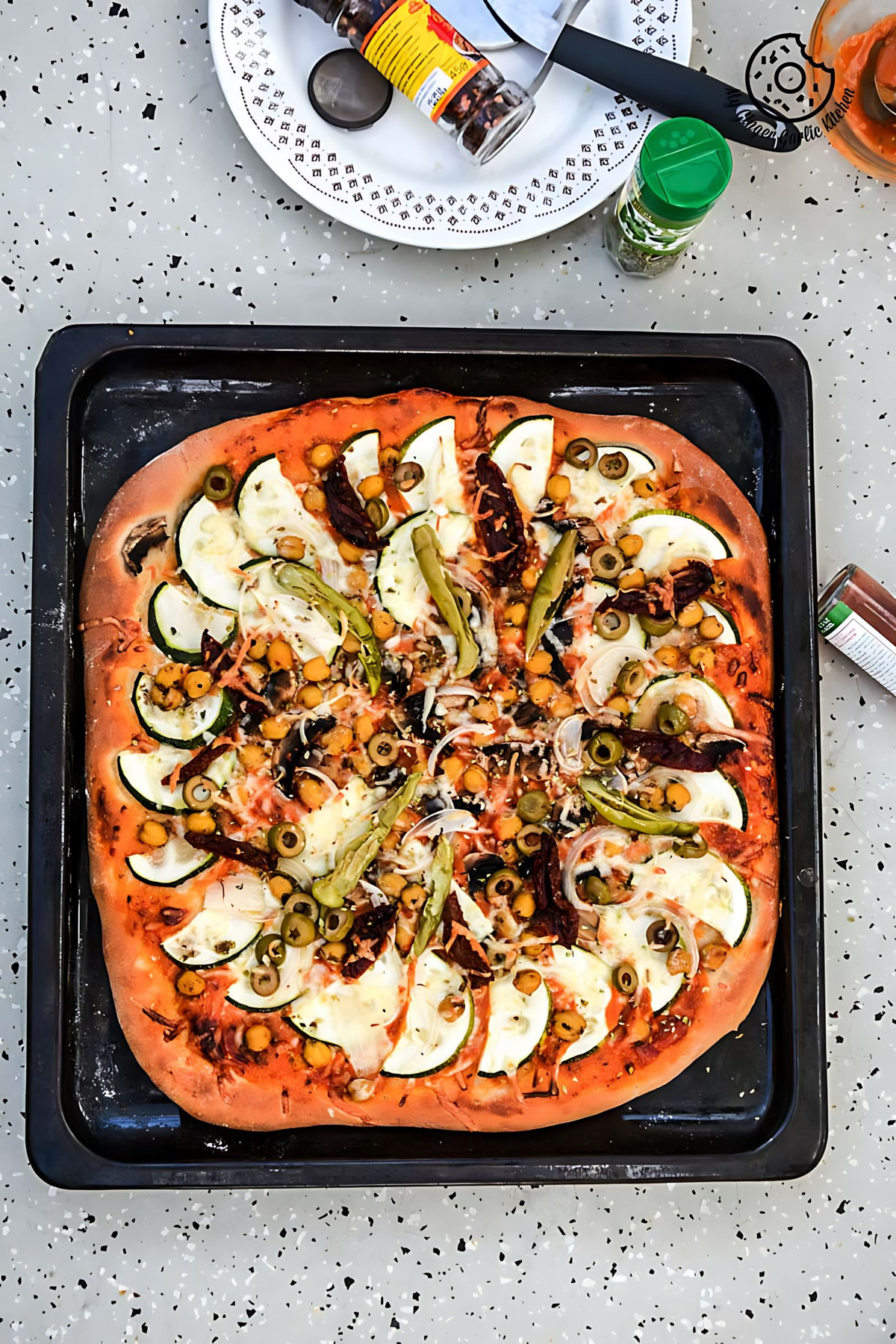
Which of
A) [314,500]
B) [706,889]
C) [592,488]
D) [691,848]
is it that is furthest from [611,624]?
[314,500]

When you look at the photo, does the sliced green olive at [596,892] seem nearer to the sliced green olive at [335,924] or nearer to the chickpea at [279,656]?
the sliced green olive at [335,924]

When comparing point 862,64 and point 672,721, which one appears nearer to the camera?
point 672,721

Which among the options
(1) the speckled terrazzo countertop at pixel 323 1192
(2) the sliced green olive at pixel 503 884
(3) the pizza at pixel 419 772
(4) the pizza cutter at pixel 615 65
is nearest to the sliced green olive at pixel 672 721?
(3) the pizza at pixel 419 772

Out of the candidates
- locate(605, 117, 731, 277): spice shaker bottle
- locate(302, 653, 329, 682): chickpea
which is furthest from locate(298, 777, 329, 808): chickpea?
locate(605, 117, 731, 277): spice shaker bottle

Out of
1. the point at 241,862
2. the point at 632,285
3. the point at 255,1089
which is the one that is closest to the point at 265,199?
the point at 632,285

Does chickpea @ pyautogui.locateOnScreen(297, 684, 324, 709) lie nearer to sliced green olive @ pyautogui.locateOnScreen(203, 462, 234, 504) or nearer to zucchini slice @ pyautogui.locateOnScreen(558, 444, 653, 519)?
sliced green olive @ pyautogui.locateOnScreen(203, 462, 234, 504)

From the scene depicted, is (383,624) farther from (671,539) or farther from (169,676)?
(671,539)
